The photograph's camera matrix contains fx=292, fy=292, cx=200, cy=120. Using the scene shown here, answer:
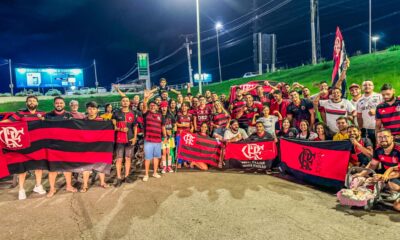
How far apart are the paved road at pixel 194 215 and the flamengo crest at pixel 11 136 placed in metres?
1.12

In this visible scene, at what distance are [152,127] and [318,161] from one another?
3.97 metres

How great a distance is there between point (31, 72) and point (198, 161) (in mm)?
55282

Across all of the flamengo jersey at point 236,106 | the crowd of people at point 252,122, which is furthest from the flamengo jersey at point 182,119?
the flamengo jersey at point 236,106

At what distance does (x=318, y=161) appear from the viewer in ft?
20.9

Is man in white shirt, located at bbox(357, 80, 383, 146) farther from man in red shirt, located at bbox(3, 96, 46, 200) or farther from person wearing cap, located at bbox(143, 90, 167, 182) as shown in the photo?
man in red shirt, located at bbox(3, 96, 46, 200)

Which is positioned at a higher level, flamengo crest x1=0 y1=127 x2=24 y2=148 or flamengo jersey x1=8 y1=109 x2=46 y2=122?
flamengo jersey x1=8 y1=109 x2=46 y2=122

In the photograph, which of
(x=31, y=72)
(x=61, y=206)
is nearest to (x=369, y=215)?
(x=61, y=206)

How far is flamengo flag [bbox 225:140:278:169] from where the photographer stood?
7762mm

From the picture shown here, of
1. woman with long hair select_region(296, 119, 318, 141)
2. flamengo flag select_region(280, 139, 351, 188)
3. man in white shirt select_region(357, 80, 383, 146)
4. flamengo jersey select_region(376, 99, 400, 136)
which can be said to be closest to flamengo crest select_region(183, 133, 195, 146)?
flamengo flag select_region(280, 139, 351, 188)

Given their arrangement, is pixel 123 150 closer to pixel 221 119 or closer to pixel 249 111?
pixel 221 119

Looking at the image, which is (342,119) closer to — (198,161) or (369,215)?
(369,215)

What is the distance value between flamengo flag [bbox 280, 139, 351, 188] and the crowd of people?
0.26 m

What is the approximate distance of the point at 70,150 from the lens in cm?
666

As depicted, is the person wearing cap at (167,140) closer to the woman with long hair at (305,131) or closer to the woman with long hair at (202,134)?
the woman with long hair at (202,134)
